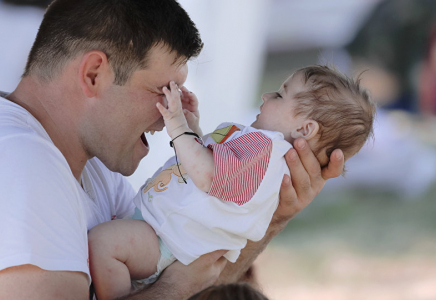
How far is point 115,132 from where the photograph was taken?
6.13 ft

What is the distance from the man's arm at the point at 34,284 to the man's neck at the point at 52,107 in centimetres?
58

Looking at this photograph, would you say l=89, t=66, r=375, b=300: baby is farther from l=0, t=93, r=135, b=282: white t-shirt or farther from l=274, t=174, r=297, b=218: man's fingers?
l=0, t=93, r=135, b=282: white t-shirt

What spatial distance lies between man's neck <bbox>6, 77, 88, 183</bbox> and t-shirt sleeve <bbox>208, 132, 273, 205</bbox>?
1.74ft

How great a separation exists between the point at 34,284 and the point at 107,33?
0.91 meters

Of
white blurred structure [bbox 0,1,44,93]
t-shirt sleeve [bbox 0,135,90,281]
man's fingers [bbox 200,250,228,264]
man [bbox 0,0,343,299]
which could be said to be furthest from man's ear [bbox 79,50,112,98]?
white blurred structure [bbox 0,1,44,93]

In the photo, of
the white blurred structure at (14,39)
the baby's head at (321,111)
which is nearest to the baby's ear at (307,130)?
the baby's head at (321,111)

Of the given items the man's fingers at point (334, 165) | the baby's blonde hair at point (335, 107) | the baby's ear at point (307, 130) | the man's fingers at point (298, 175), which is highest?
the baby's blonde hair at point (335, 107)

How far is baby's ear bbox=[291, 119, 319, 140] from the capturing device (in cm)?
182

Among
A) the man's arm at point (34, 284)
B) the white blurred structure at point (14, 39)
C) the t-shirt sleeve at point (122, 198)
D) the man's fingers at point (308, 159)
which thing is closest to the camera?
the man's arm at point (34, 284)

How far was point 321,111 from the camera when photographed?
184 cm

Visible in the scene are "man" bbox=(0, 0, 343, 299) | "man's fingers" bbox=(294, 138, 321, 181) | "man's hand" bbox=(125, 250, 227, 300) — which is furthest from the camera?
"man's fingers" bbox=(294, 138, 321, 181)

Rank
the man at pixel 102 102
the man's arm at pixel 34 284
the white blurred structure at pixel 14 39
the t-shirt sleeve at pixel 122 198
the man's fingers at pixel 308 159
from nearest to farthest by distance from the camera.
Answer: the man's arm at pixel 34 284 < the man at pixel 102 102 < the man's fingers at pixel 308 159 < the t-shirt sleeve at pixel 122 198 < the white blurred structure at pixel 14 39

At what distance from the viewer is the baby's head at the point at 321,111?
1.85 m

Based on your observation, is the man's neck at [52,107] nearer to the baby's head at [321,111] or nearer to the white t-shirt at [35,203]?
the white t-shirt at [35,203]
